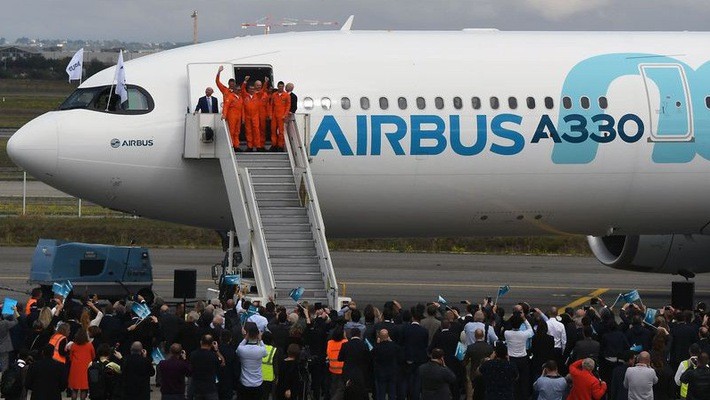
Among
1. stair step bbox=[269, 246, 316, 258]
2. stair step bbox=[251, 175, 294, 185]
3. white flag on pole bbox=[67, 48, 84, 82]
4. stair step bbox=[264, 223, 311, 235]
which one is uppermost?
white flag on pole bbox=[67, 48, 84, 82]

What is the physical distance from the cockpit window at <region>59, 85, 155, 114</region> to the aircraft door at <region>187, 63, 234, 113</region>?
2.73ft

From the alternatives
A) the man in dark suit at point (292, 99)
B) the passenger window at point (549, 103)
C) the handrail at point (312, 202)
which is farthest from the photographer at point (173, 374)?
the passenger window at point (549, 103)

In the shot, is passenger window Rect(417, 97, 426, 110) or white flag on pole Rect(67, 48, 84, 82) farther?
white flag on pole Rect(67, 48, 84, 82)

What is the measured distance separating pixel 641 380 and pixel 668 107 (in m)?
11.6

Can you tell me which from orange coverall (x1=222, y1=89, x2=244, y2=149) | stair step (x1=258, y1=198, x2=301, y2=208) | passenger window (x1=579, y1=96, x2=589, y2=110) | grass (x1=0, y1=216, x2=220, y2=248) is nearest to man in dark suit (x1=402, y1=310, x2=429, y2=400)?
stair step (x1=258, y1=198, x2=301, y2=208)

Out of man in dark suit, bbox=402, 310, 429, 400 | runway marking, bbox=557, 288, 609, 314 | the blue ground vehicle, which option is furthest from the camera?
runway marking, bbox=557, 288, 609, 314

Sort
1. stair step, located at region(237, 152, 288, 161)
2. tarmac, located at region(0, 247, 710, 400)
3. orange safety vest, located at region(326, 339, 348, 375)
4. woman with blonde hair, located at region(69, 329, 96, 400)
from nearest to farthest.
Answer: woman with blonde hair, located at region(69, 329, 96, 400)
orange safety vest, located at region(326, 339, 348, 375)
stair step, located at region(237, 152, 288, 161)
tarmac, located at region(0, 247, 710, 400)

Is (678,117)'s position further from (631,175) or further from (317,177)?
(317,177)

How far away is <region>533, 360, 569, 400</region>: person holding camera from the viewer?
762 inches

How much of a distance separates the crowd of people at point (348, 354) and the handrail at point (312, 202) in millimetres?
2367

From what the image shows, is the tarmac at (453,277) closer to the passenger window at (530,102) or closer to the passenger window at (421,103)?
the passenger window at (530,102)

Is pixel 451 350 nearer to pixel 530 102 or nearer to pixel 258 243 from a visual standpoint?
pixel 258 243

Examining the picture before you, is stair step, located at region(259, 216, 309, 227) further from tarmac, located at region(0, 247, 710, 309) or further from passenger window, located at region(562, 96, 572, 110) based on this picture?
tarmac, located at region(0, 247, 710, 309)

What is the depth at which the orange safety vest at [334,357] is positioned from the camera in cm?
2067
